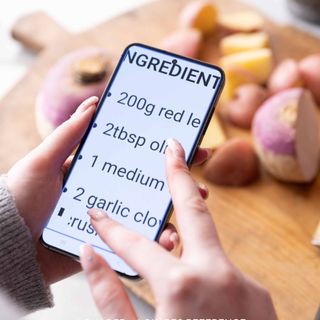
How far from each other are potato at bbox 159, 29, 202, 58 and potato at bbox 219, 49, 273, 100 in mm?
51

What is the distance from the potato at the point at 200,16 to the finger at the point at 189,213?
24.0 inches

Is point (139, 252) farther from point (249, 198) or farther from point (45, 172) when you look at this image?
point (249, 198)

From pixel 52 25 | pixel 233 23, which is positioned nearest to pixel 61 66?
pixel 52 25

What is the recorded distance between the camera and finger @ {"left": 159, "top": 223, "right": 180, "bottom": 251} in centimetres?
58

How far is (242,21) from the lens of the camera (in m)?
1.10

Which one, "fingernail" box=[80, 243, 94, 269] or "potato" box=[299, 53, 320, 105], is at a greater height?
"fingernail" box=[80, 243, 94, 269]

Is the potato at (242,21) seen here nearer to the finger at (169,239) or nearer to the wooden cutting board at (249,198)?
the wooden cutting board at (249,198)

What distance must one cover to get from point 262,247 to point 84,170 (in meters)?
0.29

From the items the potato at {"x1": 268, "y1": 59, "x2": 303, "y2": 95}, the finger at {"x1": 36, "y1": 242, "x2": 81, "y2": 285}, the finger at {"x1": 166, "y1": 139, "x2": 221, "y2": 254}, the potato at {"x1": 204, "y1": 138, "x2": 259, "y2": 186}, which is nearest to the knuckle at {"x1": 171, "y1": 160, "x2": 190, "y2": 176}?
the finger at {"x1": 166, "y1": 139, "x2": 221, "y2": 254}

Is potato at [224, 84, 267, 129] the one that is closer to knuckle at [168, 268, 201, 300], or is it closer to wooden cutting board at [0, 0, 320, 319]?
wooden cutting board at [0, 0, 320, 319]

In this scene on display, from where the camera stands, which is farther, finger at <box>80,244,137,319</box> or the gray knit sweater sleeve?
the gray knit sweater sleeve

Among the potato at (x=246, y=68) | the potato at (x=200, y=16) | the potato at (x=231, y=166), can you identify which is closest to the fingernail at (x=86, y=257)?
the potato at (x=231, y=166)

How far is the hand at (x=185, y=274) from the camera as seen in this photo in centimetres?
45

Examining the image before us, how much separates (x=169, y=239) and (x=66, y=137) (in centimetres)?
14
